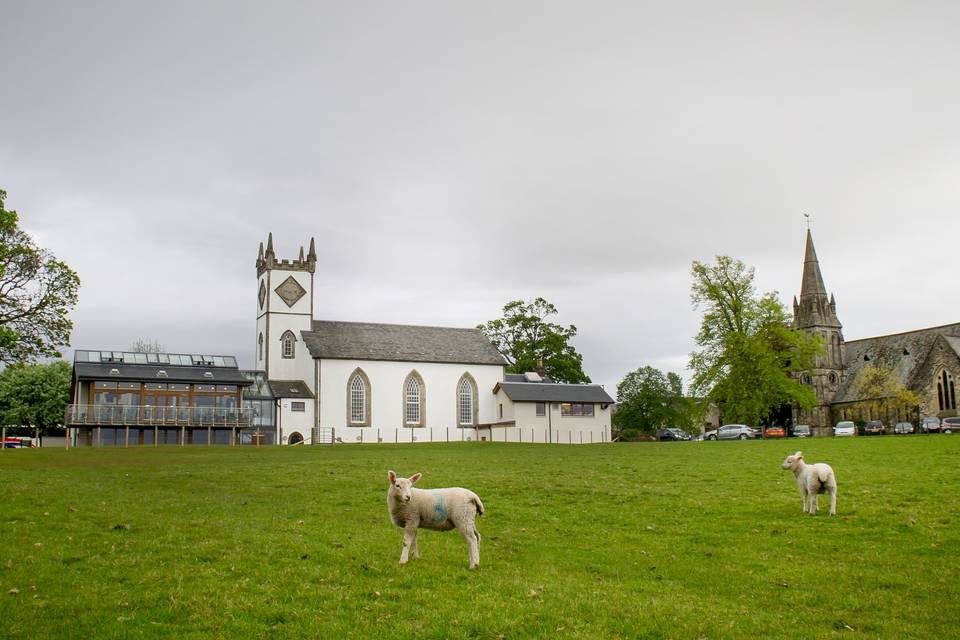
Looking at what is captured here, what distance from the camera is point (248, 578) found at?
11781 millimetres

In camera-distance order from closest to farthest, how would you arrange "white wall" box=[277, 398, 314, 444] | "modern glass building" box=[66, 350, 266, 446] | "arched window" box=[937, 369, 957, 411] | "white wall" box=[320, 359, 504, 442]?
1. "modern glass building" box=[66, 350, 266, 446]
2. "white wall" box=[277, 398, 314, 444]
3. "white wall" box=[320, 359, 504, 442]
4. "arched window" box=[937, 369, 957, 411]

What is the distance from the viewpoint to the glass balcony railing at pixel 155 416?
62.8 m

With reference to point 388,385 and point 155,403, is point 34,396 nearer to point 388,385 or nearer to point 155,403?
point 155,403

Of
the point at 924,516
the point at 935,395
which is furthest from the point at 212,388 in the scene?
the point at 935,395

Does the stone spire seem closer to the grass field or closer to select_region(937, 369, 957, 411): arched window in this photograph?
select_region(937, 369, 957, 411): arched window

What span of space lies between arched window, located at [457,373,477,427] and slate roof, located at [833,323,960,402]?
60.8m

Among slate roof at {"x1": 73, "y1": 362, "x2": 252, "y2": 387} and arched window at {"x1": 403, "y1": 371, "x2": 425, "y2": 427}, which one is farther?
arched window at {"x1": 403, "y1": 371, "x2": 425, "y2": 427}

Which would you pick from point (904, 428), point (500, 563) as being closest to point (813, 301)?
point (904, 428)

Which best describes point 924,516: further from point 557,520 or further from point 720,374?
point 720,374

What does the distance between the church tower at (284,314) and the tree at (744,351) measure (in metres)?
39.7

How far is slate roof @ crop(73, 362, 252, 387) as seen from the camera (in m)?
65.4

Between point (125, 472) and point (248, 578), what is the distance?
2208 cm

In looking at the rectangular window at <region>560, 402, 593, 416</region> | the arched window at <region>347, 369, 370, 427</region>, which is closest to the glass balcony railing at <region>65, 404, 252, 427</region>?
the arched window at <region>347, 369, 370, 427</region>

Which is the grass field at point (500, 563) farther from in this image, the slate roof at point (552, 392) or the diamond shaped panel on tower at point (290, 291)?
the diamond shaped panel on tower at point (290, 291)
